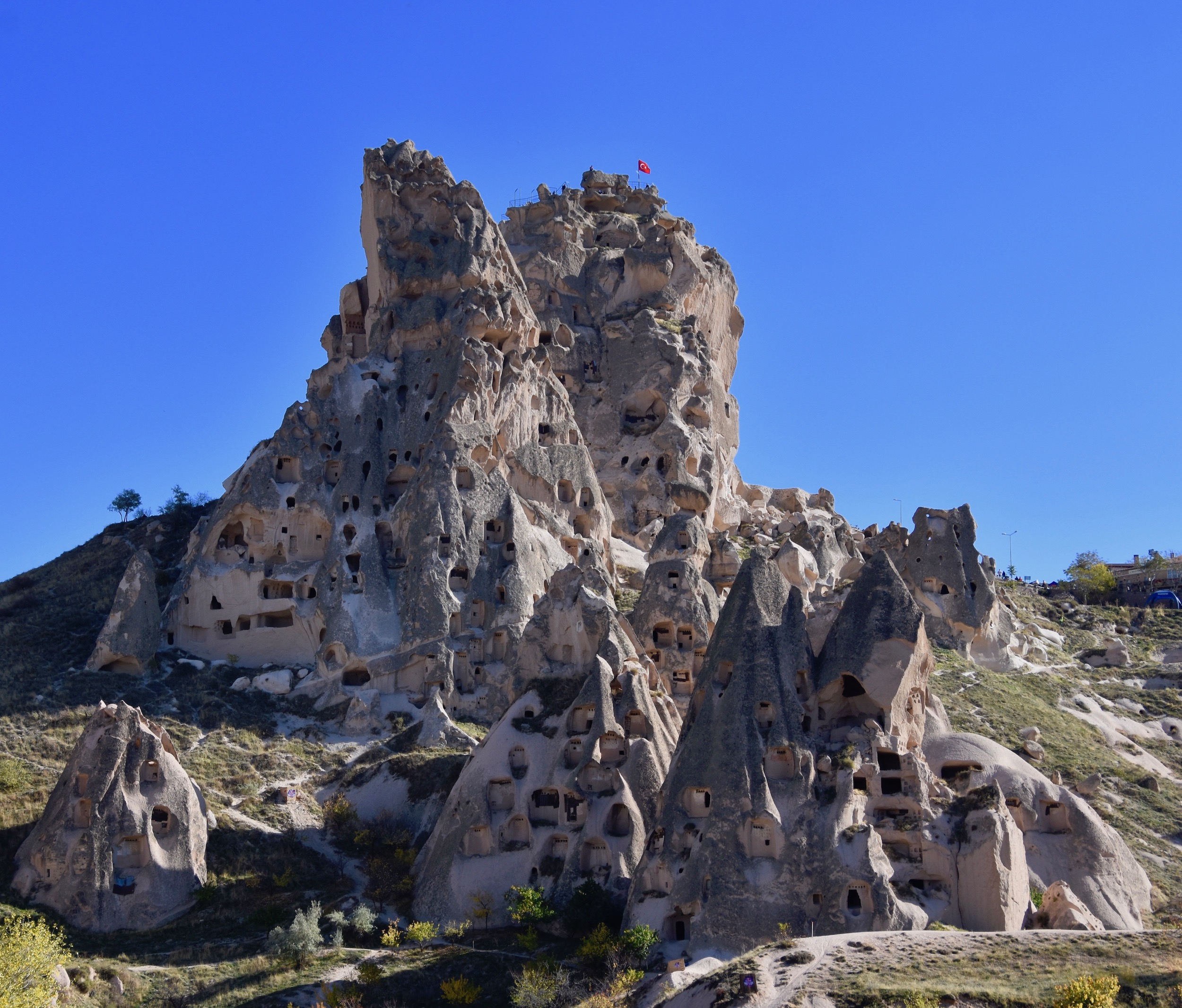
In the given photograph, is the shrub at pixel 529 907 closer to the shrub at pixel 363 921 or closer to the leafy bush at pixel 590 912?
the leafy bush at pixel 590 912

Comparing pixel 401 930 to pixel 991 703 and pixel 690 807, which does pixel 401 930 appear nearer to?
pixel 690 807

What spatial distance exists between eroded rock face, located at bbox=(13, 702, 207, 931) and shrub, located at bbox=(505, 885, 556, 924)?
12181mm

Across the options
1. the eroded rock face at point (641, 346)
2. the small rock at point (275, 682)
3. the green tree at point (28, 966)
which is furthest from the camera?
the eroded rock face at point (641, 346)

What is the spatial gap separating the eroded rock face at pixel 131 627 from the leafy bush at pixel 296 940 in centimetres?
2674

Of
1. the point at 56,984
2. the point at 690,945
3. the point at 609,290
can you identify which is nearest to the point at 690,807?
the point at 690,945

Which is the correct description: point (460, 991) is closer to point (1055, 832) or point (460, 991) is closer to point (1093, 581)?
point (1055, 832)

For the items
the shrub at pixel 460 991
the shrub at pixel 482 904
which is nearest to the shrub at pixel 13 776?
the shrub at pixel 482 904

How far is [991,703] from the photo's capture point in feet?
247

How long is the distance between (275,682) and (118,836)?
2035 cm

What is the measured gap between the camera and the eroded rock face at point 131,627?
72438 mm

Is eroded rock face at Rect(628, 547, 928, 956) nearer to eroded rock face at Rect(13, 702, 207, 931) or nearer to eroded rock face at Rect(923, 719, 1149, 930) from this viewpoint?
eroded rock face at Rect(923, 719, 1149, 930)

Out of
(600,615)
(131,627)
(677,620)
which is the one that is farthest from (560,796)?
(131,627)

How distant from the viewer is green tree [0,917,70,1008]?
40844 mm

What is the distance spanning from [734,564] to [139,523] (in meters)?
39.2
